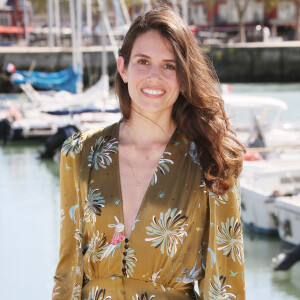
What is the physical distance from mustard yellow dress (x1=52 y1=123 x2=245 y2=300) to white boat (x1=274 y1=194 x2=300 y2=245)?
7888 millimetres

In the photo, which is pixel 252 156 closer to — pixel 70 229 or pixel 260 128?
pixel 260 128

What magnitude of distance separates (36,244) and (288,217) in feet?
12.7

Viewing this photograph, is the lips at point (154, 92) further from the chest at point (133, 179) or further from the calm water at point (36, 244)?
the calm water at point (36, 244)

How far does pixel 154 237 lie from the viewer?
1.97 metres

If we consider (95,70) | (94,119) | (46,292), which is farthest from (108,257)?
(95,70)

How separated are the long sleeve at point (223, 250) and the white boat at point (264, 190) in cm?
848

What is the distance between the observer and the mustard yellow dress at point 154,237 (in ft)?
6.47

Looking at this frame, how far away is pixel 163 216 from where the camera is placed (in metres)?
1.97

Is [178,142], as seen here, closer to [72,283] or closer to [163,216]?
[163,216]

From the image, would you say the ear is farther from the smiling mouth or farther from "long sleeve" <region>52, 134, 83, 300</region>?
"long sleeve" <region>52, 134, 83, 300</region>

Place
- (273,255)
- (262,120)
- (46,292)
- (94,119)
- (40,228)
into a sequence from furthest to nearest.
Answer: (94,119)
(262,120)
(40,228)
(273,255)
(46,292)

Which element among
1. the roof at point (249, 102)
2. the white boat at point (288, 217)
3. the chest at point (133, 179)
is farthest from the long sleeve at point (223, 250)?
the roof at point (249, 102)

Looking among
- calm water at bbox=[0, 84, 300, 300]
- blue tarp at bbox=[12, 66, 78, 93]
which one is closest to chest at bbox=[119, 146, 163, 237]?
calm water at bbox=[0, 84, 300, 300]

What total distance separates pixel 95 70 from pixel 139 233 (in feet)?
128
